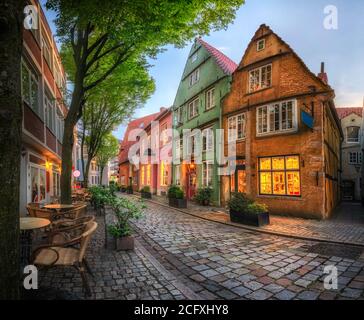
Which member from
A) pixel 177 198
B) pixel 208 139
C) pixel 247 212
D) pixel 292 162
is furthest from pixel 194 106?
pixel 247 212

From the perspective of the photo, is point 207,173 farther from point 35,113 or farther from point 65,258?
point 65,258

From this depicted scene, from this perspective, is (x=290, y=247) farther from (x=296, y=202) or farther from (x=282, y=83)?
(x=282, y=83)

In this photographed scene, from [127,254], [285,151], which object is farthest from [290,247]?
[285,151]

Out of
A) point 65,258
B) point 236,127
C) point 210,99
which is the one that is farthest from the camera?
point 210,99

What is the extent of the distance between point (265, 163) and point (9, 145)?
40.4ft

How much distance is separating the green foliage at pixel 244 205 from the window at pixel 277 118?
15.7 ft

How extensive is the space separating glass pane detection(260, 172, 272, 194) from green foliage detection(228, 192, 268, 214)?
3413 millimetres

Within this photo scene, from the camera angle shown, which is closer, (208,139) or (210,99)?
(208,139)

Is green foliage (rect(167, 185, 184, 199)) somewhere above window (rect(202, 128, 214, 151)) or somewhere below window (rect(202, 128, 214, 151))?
below

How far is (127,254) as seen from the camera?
5547 millimetres

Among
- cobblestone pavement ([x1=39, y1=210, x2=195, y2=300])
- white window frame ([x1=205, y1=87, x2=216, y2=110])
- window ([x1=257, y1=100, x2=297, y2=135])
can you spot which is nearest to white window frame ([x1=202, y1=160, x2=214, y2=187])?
white window frame ([x1=205, y1=87, x2=216, y2=110])

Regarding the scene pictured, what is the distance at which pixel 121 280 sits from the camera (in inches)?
161

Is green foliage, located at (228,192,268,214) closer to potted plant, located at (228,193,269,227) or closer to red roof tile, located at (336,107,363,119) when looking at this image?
potted plant, located at (228,193,269,227)

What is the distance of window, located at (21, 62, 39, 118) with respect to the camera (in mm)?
9752
